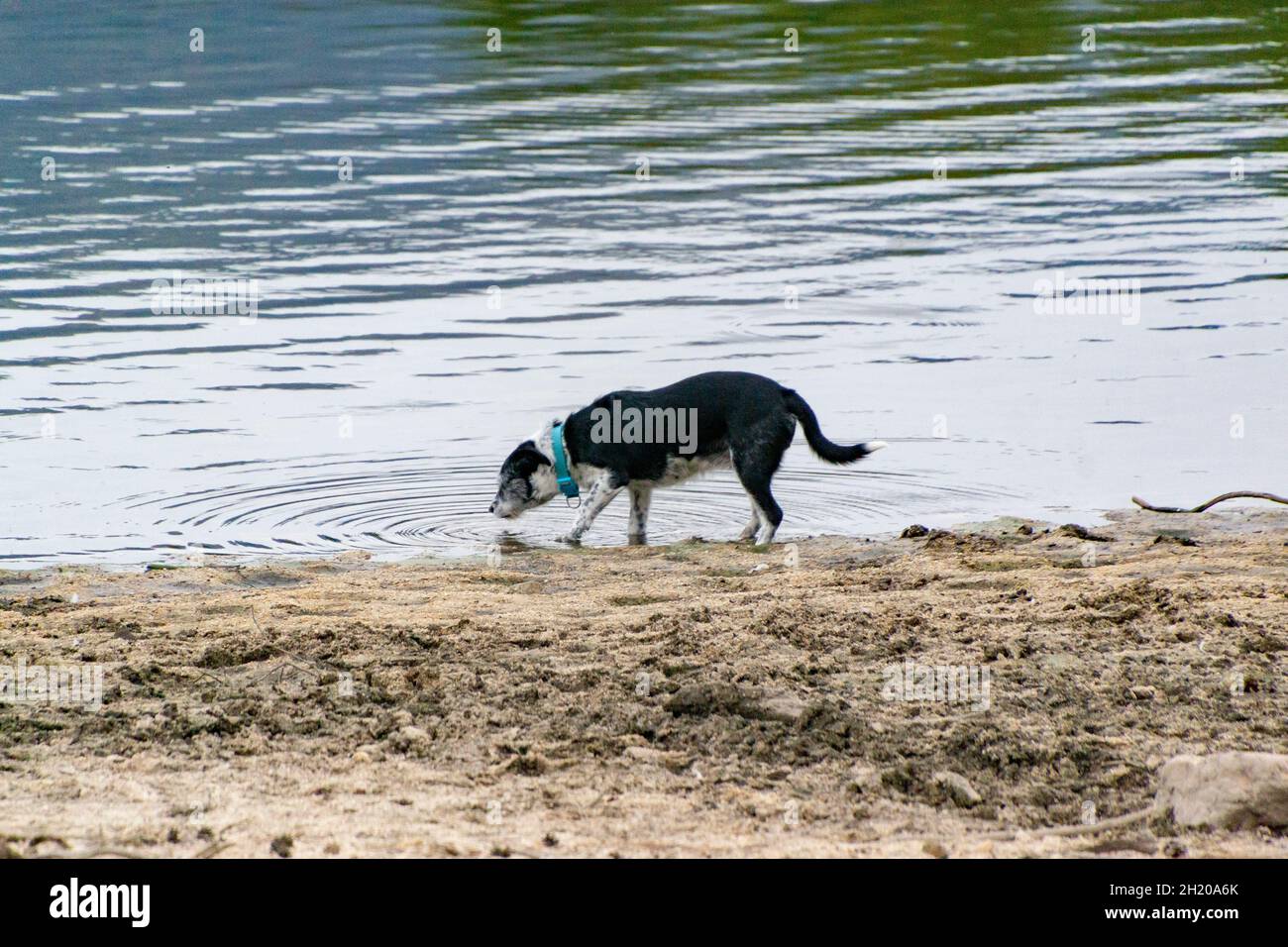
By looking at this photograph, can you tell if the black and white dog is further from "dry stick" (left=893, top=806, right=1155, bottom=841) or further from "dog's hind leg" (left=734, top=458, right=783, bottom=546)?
"dry stick" (left=893, top=806, right=1155, bottom=841)

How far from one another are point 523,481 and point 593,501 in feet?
1.27

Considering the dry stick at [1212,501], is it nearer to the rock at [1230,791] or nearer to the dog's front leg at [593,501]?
the dog's front leg at [593,501]

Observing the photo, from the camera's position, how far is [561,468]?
952 cm

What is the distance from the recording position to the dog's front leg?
371 inches

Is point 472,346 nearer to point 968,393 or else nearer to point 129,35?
point 968,393

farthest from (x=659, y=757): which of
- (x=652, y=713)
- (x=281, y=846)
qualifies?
(x=281, y=846)

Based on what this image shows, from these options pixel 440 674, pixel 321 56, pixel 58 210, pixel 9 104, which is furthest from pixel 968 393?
pixel 321 56

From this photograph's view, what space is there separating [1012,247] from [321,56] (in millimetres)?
18345

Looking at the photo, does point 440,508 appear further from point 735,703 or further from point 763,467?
point 735,703

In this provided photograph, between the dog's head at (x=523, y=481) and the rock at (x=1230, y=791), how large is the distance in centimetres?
538

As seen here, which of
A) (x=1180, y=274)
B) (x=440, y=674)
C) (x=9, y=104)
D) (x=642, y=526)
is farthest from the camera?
(x=9, y=104)

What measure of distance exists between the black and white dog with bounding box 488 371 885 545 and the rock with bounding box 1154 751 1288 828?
4.60m

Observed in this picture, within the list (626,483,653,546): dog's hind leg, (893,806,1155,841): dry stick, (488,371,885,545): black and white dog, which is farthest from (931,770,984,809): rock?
(626,483,653,546): dog's hind leg
